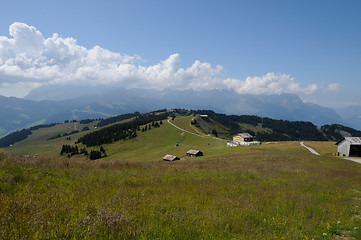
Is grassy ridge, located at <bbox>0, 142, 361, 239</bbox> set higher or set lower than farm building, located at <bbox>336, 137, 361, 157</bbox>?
higher

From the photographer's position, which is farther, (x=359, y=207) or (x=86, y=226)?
(x=359, y=207)

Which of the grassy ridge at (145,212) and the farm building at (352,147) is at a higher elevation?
the grassy ridge at (145,212)

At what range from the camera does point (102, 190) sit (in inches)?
311

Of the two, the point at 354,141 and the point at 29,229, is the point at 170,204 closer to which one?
the point at 29,229

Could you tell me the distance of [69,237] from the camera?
4.18m

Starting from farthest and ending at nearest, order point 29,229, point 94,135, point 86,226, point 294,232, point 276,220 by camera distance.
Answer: point 94,135 < point 276,220 < point 294,232 < point 86,226 < point 29,229

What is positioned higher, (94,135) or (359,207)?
(359,207)

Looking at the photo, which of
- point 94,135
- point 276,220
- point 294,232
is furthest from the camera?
point 94,135

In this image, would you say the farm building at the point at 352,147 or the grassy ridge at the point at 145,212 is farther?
the farm building at the point at 352,147

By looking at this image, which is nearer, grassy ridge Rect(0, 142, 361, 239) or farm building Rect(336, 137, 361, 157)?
grassy ridge Rect(0, 142, 361, 239)

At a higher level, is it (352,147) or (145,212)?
(145,212)

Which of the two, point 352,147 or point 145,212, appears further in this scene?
point 352,147

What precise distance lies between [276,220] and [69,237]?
6643mm

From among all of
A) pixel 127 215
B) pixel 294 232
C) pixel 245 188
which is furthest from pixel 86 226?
pixel 245 188
